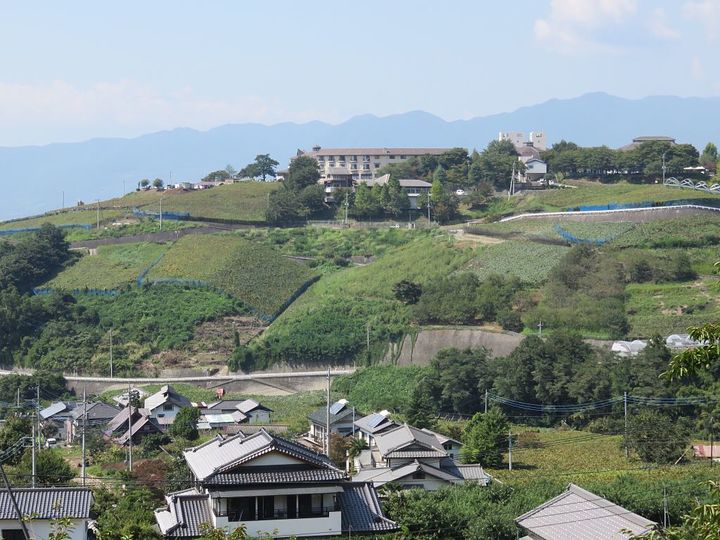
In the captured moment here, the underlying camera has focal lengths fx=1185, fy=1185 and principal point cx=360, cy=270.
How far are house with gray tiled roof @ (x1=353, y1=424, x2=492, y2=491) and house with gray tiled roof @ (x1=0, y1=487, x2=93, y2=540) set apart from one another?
8574 millimetres

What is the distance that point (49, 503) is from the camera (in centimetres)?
1794

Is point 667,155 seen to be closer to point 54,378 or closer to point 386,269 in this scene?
point 386,269

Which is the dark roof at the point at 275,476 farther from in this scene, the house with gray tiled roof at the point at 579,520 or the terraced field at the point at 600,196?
the terraced field at the point at 600,196

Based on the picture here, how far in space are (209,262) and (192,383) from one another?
459 inches

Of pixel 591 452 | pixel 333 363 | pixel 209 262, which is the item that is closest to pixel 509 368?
pixel 591 452

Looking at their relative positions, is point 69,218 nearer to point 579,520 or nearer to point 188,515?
point 188,515

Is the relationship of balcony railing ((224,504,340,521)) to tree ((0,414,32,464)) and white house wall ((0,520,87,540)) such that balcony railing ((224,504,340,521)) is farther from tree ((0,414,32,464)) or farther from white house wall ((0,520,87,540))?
tree ((0,414,32,464))

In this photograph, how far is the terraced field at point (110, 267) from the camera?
60.7 m

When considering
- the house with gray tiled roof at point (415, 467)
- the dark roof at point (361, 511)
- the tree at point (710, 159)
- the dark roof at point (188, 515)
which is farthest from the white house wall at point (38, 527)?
the tree at point (710, 159)

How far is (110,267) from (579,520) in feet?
149

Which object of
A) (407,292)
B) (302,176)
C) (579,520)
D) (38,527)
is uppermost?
(302,176)

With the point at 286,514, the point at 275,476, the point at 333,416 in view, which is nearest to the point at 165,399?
the point at 333,416

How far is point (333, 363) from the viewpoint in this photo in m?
50.7

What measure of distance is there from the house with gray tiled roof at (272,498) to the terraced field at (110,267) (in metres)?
42.0
